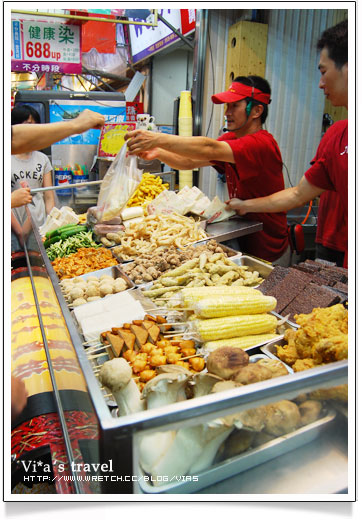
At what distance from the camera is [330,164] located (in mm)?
2977

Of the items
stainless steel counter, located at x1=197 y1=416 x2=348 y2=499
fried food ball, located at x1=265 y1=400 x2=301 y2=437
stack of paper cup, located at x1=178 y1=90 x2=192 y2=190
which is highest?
stack of paper cup, located at x1=178 y1=90 x2=192 y2=190

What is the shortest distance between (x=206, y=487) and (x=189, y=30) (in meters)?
7.11

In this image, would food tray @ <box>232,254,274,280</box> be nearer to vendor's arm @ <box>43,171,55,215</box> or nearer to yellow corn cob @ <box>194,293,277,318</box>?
yellow corn cob @ <box>194,293,277,318</box>

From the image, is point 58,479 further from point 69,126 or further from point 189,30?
point 189,30

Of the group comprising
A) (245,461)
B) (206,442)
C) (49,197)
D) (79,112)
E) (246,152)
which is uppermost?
(79,112)

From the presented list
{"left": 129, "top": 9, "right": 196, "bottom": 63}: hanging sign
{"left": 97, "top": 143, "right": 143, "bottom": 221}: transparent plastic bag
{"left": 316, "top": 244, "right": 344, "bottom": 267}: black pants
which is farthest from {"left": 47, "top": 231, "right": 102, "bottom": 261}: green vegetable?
{"left": 129, "top": 9, "right": 196, "bottom": 63}: hanging sign

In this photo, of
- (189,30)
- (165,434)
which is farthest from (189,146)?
(189,30)

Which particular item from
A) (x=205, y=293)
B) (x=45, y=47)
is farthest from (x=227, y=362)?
(x=45, y=47)

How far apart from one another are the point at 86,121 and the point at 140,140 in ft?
1.89

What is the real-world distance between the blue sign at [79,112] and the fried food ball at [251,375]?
19.2 ft

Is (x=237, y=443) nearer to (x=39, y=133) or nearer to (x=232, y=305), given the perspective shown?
(x=232, y=305)

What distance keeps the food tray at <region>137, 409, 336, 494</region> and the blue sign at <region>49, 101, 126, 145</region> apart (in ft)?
19.8

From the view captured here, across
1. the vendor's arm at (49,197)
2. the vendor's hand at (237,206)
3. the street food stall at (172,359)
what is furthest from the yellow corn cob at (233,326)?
the vendor's arm at (49,197)

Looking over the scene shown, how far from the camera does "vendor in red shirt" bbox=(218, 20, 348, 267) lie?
2400 mm
